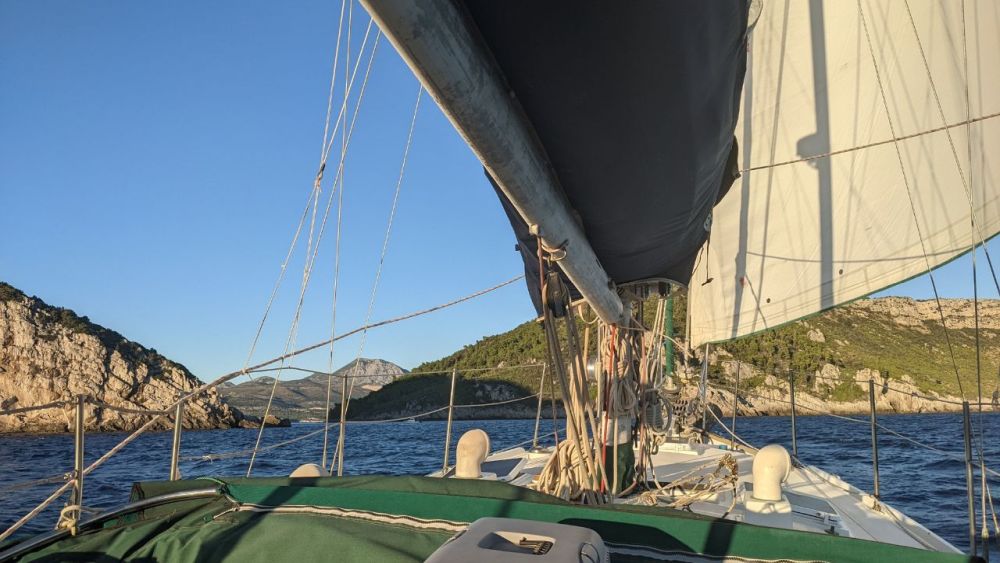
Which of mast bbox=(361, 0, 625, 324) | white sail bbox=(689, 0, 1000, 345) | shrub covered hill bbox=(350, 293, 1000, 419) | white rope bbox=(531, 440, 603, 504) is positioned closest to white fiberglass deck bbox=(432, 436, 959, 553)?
white rope bbox=(531, 440, 603, 504)

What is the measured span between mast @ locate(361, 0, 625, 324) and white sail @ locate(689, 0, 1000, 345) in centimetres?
385

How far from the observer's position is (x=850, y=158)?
6.46 meters

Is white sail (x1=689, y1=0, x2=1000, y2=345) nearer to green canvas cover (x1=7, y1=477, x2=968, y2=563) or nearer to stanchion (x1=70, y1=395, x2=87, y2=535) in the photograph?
green canvas cover (x1=7, y1=477, x2=968, y2=563)

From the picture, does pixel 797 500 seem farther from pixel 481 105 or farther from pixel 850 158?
pixel 481 105

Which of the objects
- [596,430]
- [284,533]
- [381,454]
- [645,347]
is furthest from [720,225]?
[381,454]

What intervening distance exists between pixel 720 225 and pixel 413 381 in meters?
59.6

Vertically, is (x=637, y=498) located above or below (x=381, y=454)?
above

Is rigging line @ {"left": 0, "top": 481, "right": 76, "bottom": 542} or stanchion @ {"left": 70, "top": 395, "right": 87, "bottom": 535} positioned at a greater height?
stanchion @ {"left": 70, "top": 395, "right": 87, "bottom": 535}

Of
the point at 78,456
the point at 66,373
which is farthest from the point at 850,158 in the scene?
the point at 66,373

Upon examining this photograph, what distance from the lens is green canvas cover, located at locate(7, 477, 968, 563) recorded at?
5.22ft

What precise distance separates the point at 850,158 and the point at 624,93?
233 inches

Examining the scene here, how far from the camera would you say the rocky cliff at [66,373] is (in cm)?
4340

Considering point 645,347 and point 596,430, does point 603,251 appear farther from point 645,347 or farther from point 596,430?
point 645,347

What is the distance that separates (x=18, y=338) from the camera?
1738 inches
